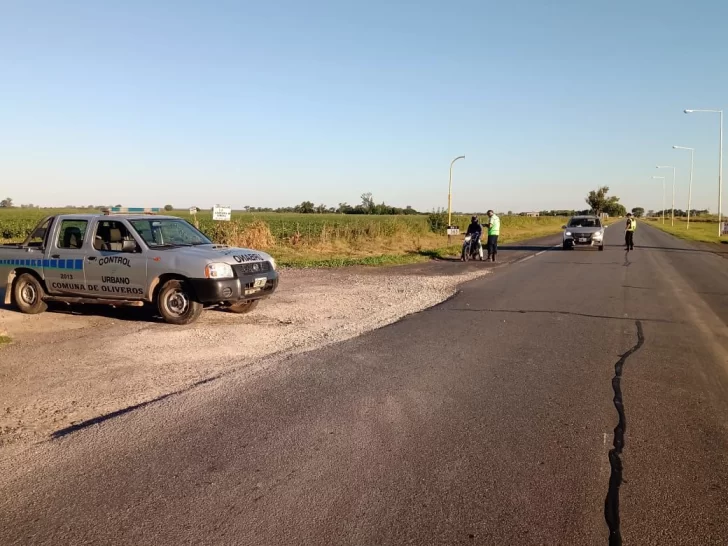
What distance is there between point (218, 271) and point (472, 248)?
15.0 m

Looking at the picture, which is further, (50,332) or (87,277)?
(87,277)

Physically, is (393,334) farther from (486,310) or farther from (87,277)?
(87,277)

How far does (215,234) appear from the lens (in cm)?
2589

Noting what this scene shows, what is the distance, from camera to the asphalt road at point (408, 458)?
3408 mm

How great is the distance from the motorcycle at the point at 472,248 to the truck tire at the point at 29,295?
1516 centimetres

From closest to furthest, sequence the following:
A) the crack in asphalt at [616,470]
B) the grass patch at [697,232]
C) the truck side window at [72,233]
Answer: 1. the crack in asphalt at [616,470]
2. the truck side window at [72,233]
3. the grass patch at [697,232]

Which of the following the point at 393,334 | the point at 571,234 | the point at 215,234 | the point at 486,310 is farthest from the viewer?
the point at 571,234

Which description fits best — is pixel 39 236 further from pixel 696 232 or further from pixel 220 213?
pixel 696 232

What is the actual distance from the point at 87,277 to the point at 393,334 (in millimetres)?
5028

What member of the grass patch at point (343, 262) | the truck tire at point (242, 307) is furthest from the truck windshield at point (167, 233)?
the grass patch at point (343, 262)

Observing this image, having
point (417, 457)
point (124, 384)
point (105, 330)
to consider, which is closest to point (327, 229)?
point (105, 330)

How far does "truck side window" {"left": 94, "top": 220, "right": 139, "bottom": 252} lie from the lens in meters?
9.59

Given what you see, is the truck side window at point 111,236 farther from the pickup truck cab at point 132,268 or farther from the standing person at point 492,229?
the standing person at point 492,229

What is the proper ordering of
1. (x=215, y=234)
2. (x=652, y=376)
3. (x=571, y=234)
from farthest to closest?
(x=571, y=234)
(x=215, y=234)
(x=652, y=376)
